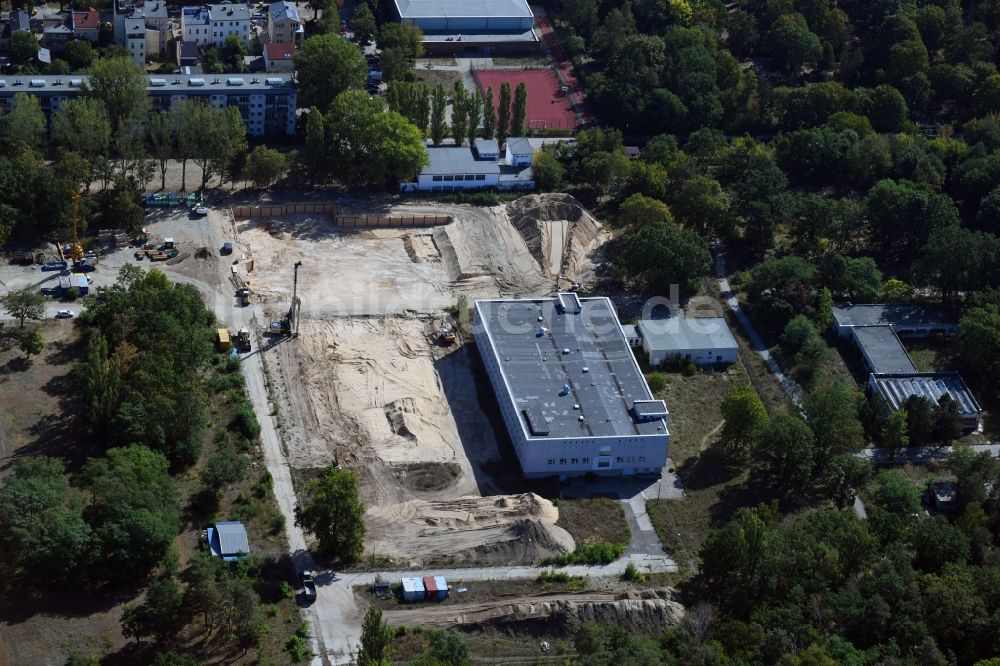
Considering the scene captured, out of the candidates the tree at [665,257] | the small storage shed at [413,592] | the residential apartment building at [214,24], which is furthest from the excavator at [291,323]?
the residential apartment building at [214,24]

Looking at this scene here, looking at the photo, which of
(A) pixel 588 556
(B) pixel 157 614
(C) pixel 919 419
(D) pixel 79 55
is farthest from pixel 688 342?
(D) pixel 79 55

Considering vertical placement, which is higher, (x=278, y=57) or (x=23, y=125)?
(x=278, y=57)

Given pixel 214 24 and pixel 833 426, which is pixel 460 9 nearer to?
pixel 214 24

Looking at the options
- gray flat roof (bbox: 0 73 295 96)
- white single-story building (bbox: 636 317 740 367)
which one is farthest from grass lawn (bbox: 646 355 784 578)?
gray flat roof (bbox: 0 73 295 96)

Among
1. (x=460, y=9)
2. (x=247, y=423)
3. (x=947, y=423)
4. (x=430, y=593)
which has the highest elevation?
(x=460, y=9)

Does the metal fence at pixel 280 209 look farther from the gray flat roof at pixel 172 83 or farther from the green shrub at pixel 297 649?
the green shrub at pixel 297 649

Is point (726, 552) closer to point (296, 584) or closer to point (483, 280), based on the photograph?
point (296, 584)
